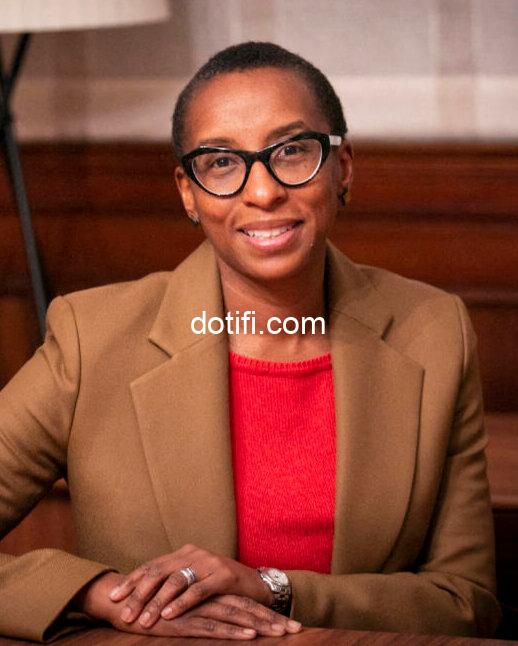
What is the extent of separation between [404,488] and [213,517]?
292 millimetres

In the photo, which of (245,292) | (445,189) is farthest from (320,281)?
(445,189)

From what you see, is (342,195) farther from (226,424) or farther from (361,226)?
(361,226)

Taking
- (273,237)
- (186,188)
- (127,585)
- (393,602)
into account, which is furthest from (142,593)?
(186,188)

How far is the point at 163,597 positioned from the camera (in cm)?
162

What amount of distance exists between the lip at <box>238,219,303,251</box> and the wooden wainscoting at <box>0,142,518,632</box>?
3.57 ft

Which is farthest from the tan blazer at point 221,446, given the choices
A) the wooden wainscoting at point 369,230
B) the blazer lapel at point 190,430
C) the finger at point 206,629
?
the wooden wainscoting at point 369,230

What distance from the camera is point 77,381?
1.90 meters

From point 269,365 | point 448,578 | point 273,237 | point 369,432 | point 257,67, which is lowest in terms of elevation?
point 448,578

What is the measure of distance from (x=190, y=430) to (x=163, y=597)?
330 millimetres

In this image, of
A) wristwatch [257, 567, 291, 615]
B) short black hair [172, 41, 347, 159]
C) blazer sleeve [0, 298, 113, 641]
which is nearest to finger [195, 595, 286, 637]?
wristwatch [257, 567, 291, 615]

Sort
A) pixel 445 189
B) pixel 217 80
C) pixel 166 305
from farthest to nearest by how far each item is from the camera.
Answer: pixel 445 189 < pixel 166 305 < pixel 217 80

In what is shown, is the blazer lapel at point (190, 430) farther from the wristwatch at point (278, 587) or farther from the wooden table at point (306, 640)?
the wooden table at point (306, 640)

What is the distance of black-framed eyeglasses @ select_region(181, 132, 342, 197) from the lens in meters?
1.80

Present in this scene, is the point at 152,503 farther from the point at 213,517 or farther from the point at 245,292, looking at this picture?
the point at 245,292
